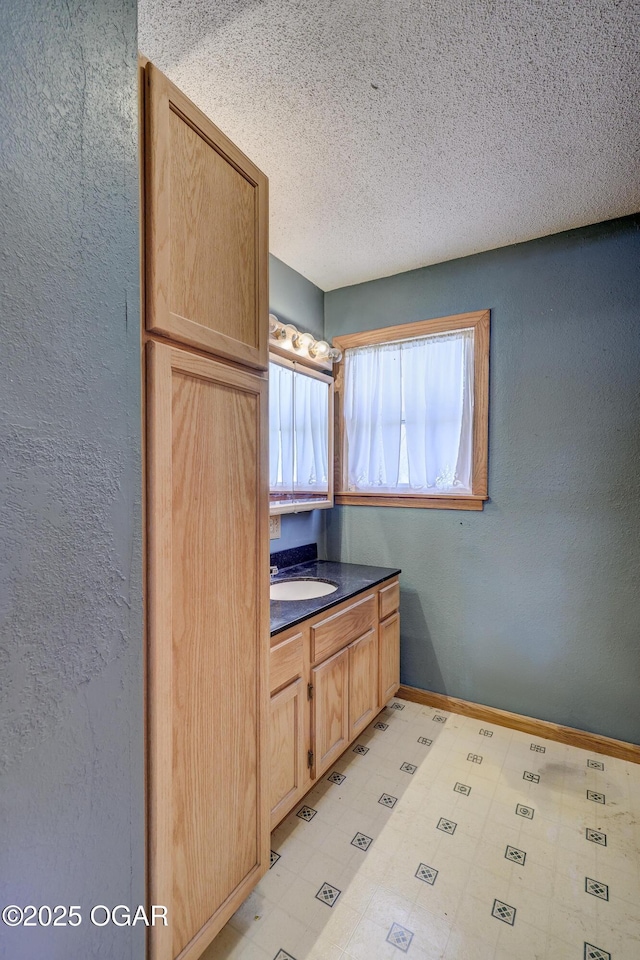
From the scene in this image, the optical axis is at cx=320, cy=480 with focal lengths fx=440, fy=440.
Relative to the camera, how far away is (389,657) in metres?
2.35

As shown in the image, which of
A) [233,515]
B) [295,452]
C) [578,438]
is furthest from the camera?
[295,452]

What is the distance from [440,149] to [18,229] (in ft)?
5.09

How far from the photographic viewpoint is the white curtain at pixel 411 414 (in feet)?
8.04

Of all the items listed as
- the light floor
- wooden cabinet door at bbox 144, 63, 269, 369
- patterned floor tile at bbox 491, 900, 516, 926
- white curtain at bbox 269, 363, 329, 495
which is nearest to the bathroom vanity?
the light floor

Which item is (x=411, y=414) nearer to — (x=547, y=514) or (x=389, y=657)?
(x=547, y=514)

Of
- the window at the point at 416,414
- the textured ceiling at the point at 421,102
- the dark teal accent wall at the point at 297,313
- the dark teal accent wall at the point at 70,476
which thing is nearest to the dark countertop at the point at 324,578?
the dark teal accent wall at the point at 297,313

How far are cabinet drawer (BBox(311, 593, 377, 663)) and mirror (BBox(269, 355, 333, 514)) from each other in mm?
635

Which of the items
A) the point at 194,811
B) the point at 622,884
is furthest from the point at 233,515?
the point at 622,884

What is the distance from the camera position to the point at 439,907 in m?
1.35

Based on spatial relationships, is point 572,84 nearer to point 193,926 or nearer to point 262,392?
point 262,392

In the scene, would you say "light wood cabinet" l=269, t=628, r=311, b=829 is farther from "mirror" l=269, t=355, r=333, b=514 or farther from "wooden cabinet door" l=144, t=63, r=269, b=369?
"wooden cabinet door" l=144, t=63, r=269, b=369

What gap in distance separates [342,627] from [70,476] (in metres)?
1.41

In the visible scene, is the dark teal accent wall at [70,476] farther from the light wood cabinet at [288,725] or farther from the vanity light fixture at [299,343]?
the vanity light fixture at [299,343]

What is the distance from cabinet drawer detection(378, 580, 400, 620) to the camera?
2.26 metres
